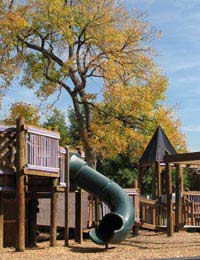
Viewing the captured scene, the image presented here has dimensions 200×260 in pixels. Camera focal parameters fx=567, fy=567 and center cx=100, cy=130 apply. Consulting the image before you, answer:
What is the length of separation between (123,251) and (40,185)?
11.7ft

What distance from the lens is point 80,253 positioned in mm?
14906

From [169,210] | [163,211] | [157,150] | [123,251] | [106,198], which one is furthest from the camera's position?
[157,150]

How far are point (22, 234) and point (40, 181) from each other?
3.10 m

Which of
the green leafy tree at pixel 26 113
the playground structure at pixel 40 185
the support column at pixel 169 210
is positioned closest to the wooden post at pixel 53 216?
the playground structure at pixel 40 185

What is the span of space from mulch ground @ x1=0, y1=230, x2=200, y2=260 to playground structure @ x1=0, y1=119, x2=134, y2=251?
371 millimetres

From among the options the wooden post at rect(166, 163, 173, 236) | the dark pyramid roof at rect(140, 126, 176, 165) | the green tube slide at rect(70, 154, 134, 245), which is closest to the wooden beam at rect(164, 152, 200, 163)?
the wooden post at rect(166, 163, 173, 236)

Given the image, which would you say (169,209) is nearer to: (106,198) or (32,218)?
(106,198)

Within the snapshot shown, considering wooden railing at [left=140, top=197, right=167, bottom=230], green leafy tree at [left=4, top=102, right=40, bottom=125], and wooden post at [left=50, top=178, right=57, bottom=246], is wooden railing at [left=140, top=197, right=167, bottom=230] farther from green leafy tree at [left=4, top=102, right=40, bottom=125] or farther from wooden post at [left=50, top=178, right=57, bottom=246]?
green leafy tree at [left=4, top=102, right=40, bottom=125]

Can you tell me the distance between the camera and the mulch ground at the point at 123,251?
1386cm

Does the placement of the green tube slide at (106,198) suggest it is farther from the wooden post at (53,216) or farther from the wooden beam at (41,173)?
the wooden beam at (41,173)

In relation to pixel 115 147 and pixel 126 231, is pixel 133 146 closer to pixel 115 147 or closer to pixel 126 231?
pixel 115 147

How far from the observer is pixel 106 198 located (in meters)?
18.2

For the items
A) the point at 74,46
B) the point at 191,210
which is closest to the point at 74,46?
the point at 74,46

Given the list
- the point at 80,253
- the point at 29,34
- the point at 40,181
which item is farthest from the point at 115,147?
the point at 80,253
